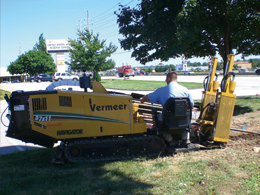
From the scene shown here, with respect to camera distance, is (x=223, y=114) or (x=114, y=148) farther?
(x=223, y=114)

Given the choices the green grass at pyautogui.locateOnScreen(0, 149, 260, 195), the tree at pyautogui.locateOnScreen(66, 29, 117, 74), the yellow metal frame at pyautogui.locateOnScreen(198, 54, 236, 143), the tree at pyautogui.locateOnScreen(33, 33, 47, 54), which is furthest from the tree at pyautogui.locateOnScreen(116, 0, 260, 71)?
the tree at pyautogui.locateOnScreen(33, 33, 47, 54)

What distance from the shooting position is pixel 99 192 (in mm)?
4141

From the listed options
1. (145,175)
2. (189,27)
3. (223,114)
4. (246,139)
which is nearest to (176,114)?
(223,114)

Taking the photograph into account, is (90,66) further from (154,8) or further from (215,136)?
(215,136)

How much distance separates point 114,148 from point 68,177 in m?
1.21

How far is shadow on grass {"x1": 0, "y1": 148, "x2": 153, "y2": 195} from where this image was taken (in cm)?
427

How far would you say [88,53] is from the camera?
32.1m

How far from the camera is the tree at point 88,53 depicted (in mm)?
31938

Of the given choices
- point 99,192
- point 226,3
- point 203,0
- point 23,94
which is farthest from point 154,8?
point 99,192

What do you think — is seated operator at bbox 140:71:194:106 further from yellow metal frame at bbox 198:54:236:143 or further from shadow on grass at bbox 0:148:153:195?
shadow on grass at bbox 0:148:153:195

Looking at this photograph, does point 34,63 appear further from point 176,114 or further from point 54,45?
point 176,114

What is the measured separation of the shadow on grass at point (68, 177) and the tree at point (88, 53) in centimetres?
2711

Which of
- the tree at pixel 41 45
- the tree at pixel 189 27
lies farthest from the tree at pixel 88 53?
the tree at pixel 41 45

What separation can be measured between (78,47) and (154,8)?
23.9 m
